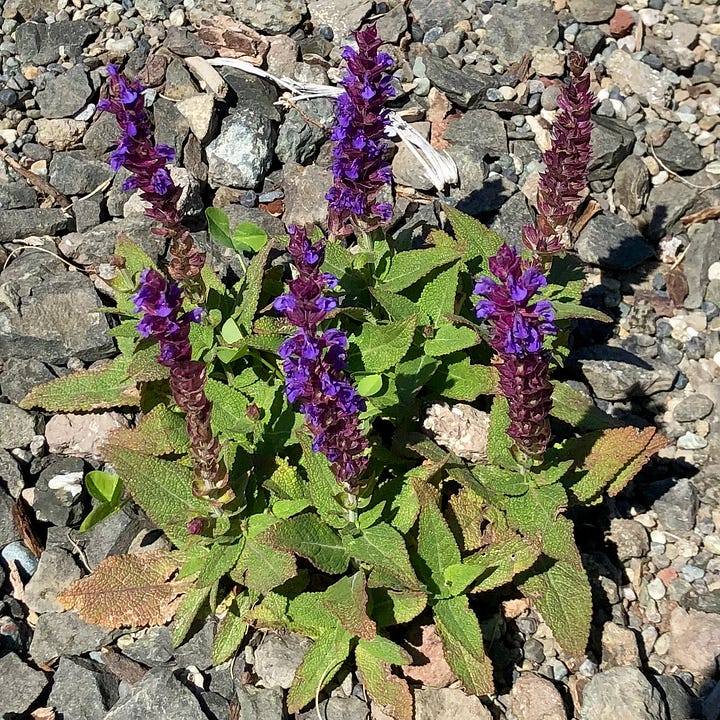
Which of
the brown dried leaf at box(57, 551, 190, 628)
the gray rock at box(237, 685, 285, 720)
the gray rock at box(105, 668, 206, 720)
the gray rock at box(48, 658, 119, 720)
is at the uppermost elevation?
the brown dried leaf at box(57, 551, 190, 628)

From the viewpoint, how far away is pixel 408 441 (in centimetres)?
594

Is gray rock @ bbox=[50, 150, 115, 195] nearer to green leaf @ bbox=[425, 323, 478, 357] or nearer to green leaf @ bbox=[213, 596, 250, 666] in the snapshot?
green leaf @ bbox=[425, 323, 478, 357]

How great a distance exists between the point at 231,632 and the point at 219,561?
1.69 feet

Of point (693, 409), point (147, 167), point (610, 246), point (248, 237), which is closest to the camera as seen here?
point (147, 167)

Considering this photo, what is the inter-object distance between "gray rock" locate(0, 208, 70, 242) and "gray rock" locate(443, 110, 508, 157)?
11.5ft

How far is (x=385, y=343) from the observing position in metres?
5.88

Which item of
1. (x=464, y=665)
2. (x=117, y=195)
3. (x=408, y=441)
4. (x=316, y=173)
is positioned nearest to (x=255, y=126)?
(x=316, y=173)

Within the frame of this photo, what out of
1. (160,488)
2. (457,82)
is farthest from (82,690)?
(457,82)

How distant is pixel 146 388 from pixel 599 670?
11.6 ft

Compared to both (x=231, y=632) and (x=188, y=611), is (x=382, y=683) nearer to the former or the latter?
(x=231, y=632)

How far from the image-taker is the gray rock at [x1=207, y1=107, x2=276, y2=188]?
7867mm

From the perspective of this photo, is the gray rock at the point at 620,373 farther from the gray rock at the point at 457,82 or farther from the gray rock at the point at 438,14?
the gray rock at the point at 438,14

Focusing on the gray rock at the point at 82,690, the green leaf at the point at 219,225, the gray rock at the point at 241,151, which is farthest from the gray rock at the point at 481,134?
the gray rock at the point at 82,690

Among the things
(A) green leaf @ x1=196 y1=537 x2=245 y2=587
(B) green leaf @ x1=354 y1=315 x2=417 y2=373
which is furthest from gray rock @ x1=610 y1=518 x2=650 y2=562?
(A) green leaf @ x1=196 y1=537 x2=245 y2=587
